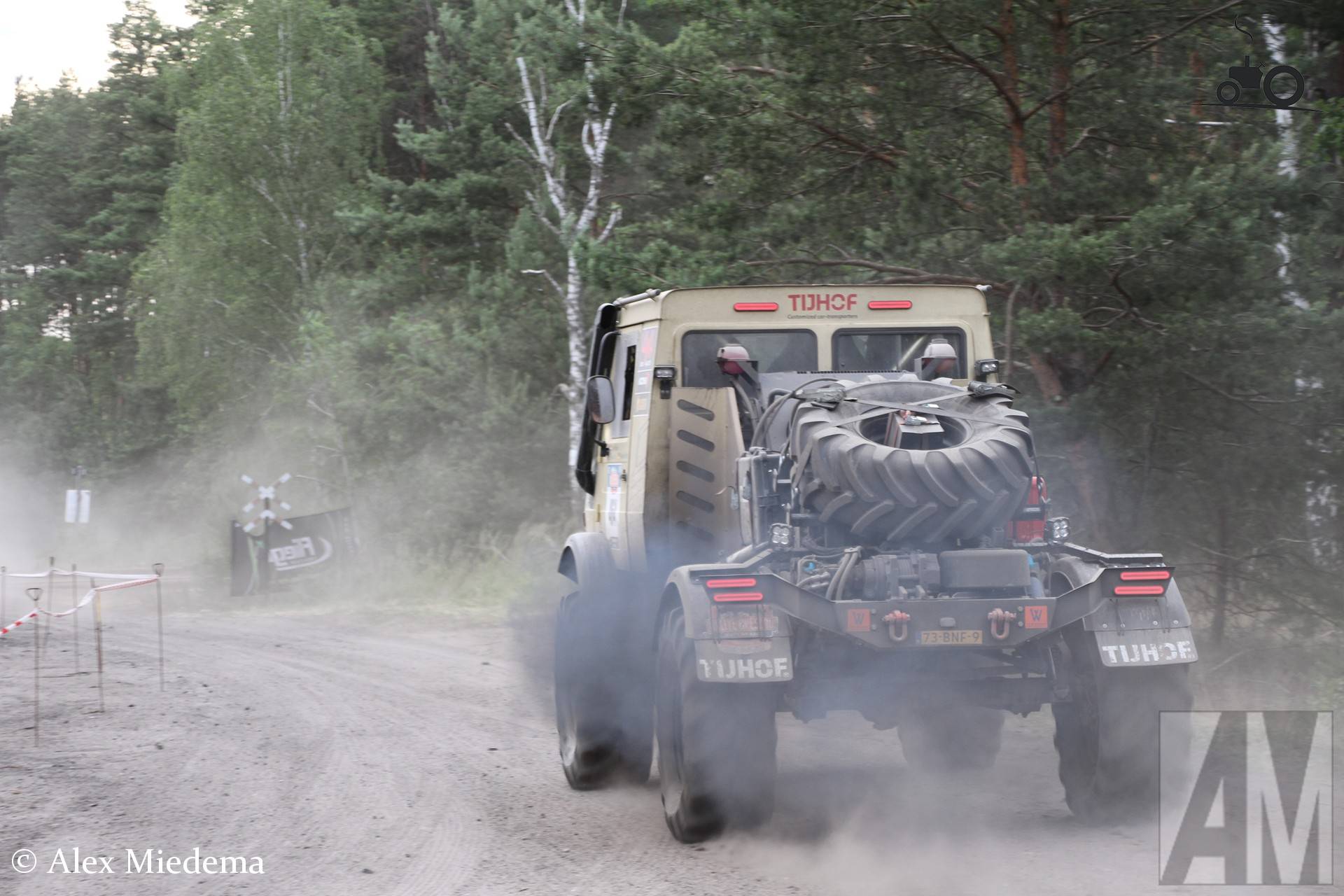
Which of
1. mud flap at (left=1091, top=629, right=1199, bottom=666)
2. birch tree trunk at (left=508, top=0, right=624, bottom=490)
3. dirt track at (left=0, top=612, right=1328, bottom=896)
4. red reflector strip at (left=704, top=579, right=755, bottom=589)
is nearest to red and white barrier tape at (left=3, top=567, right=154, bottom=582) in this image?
dirt track at (left=0, top=612, right=1328, bottom=896)

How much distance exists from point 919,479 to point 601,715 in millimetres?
2884

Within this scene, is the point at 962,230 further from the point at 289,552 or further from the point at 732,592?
the point at 289,552

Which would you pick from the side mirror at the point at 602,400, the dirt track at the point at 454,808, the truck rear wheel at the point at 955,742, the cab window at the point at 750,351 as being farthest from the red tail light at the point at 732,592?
the side mirror at the point at 602,400

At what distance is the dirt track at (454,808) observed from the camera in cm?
613

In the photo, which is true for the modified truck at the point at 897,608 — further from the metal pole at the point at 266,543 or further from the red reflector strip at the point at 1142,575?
the metal pole at the point at 266,543

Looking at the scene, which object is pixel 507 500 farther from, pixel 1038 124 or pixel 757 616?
pixel 757 616

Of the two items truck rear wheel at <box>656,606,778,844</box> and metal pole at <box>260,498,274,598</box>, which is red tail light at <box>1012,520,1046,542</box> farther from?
metal pole at <box>260,498,274,598</box>

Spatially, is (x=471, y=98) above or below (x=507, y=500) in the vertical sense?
above

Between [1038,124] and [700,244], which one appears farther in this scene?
[700,244]

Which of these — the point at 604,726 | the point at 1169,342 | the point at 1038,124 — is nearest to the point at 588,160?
the point at 1038,124

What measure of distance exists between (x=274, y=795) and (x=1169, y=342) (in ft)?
28.0

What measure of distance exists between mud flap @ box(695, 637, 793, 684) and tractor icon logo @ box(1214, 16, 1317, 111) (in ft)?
26.3

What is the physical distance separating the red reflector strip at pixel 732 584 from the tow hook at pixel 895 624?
0.62 metres

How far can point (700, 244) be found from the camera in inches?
649
